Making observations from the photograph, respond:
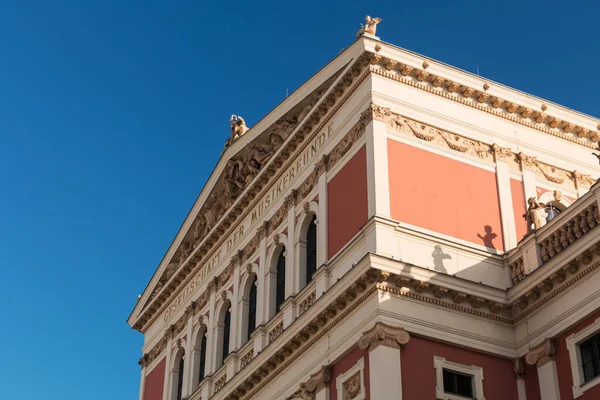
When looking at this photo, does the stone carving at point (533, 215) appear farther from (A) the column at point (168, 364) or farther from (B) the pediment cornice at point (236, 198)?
(A) the column at point (168, 364)

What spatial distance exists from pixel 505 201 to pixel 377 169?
3.68 m

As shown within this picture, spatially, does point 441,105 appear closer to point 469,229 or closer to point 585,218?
point 469,229

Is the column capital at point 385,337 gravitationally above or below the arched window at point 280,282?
below

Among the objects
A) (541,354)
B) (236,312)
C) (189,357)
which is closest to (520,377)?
(541,354)

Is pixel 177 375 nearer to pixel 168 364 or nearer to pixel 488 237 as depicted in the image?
pixel 168 364

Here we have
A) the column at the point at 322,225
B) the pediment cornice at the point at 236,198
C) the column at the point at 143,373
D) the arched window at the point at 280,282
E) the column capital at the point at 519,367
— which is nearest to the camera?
the column capital at the point at 519,367

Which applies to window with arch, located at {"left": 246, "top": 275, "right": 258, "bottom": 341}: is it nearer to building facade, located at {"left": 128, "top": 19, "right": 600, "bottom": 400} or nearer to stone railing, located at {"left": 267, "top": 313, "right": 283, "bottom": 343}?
building facade, located at {"left": 128, "top": 19, "right": 600, "bottom": 400}

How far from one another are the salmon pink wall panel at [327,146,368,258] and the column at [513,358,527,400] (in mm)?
4871

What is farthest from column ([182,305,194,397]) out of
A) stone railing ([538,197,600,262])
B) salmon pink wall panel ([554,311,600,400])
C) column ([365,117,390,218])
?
salmon pink wall panel ([554,311,600,400])

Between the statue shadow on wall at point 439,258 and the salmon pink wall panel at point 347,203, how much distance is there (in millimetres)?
1861

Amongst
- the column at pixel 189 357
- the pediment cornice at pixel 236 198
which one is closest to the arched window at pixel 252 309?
the pediment cornice at pixel 236 198

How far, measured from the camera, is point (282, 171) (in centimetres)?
3222

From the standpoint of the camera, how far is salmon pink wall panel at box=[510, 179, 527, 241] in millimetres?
28062

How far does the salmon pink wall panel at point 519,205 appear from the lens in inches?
1105
